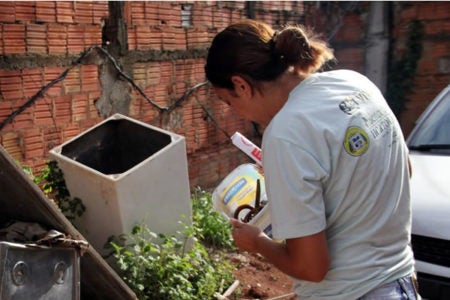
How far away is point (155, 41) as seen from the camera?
5.20m

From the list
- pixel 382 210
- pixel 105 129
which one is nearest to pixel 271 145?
pixel 382 210

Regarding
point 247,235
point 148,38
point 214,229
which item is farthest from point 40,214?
point 148,38

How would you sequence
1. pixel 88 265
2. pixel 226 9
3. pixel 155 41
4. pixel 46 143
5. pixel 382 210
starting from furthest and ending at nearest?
pixel 226 9 < pixel 155 41 < pixel 46 143 < pixel 88 265 < pixel 382 210

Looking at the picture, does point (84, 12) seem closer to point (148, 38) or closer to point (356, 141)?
point (148, 38)

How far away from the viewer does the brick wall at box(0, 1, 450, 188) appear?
13.3 feet

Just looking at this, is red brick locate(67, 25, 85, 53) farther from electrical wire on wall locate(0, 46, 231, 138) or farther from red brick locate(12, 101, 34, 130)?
red brick locate(12, 101, 34, 130)

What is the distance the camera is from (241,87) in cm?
166

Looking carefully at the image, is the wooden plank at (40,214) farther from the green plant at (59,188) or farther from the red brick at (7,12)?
the red brick at (7,12)

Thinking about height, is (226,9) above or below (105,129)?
above

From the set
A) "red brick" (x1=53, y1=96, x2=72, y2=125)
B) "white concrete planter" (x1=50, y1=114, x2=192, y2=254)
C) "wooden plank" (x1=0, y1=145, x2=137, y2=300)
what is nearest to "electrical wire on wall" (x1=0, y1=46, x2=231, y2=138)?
"red brick" (x1=53, y1=96, x2=72, y2=125)

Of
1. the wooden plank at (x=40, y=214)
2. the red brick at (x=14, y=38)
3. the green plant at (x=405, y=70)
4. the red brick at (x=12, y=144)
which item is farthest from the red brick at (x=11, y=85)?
the green plant at (x=405, y=70)

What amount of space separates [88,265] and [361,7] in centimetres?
704

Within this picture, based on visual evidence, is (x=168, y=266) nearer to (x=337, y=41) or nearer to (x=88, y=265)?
(x=88, y=265)

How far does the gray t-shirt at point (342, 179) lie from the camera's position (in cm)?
148
